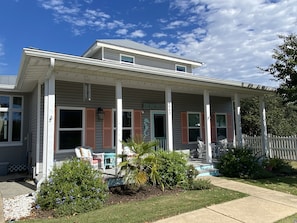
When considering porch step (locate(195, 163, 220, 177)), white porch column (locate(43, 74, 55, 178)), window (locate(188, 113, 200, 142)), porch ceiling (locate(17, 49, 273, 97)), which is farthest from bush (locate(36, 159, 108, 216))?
window (locate(188, 113, 200, 142))

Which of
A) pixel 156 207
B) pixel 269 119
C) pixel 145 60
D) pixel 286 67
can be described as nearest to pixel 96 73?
pixel 156 207

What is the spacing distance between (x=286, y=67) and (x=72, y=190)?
324 inches

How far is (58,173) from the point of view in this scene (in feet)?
16.0

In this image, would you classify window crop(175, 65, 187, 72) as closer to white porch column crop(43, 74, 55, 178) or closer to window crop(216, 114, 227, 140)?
window crop(216, 114, 227, 140)

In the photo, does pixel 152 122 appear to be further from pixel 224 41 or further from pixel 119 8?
pixel 224 41

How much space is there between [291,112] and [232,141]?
11.2 metres

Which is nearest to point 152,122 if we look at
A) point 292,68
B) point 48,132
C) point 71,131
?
point 71,131

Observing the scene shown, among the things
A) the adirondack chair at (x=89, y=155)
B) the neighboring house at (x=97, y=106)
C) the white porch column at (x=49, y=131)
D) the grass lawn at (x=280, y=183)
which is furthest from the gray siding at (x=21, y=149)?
the grass lawn at (x=280, y=183)

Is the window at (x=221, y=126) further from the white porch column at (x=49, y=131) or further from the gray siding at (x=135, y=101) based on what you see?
the white porch column at (x=49, y=131)

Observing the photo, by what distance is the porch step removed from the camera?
26.2ft

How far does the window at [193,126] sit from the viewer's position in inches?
437

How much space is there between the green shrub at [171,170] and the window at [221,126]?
20.6ft

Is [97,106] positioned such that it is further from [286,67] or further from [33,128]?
[286,67]

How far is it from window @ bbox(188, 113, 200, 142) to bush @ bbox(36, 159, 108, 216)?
6.77m
